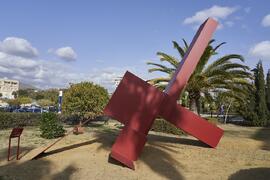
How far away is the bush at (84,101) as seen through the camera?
25.3 metres

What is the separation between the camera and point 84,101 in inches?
993

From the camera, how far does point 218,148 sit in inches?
556

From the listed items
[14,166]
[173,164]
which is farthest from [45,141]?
[173,164]

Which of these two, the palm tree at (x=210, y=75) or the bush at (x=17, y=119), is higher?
the palm tree at (x=210, y=75)

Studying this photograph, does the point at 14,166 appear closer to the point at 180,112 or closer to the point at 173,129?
the point at 180,112

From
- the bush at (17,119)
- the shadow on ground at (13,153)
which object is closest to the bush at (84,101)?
the bush at (17,119)

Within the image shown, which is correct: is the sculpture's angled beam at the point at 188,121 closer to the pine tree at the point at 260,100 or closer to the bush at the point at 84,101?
the bush at the point at 84,101

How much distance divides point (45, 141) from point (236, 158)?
8.53 m

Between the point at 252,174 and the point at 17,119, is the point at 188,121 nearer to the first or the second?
the point at 252,174

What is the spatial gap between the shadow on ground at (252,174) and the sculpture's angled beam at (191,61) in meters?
3.48

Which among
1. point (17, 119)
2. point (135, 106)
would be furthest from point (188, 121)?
point (17, 119)

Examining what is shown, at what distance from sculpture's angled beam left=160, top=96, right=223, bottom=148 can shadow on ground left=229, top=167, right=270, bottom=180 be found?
105 inches

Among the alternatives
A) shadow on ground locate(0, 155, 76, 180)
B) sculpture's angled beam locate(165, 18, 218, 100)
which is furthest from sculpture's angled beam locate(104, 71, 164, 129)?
shadow on ground locate(0, 155, 76, 180)

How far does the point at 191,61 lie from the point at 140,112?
2896mm
